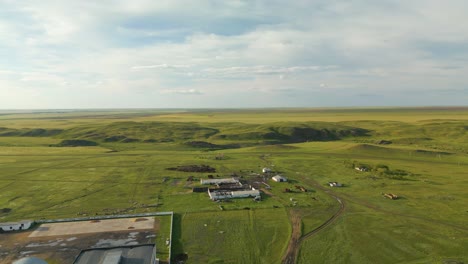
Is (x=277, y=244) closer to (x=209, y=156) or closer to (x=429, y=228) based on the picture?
(x=429, y=228)

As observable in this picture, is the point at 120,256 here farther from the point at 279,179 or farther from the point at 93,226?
the point at 279,179

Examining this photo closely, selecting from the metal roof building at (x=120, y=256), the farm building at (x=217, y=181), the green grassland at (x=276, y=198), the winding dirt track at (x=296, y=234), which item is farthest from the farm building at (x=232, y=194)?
the metal roof building at (x=120, y=256)

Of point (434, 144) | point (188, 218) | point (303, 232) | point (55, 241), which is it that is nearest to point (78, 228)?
point (55, 241)

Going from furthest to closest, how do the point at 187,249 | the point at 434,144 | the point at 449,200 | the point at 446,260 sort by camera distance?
1. the point at 434,144
2. the point at 449,200
3. the point at 187,249
4. the point at 446,260

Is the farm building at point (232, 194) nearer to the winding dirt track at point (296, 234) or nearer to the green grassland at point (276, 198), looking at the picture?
the green grassland at point (276, 198)

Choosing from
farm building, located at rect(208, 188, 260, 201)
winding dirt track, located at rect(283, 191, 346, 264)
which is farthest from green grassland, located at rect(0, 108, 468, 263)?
farm building, located at rect(208, 188, 260, 201)

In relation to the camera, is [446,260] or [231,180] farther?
[231,180]

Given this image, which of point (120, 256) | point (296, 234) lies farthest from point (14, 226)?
point (296, 234)
